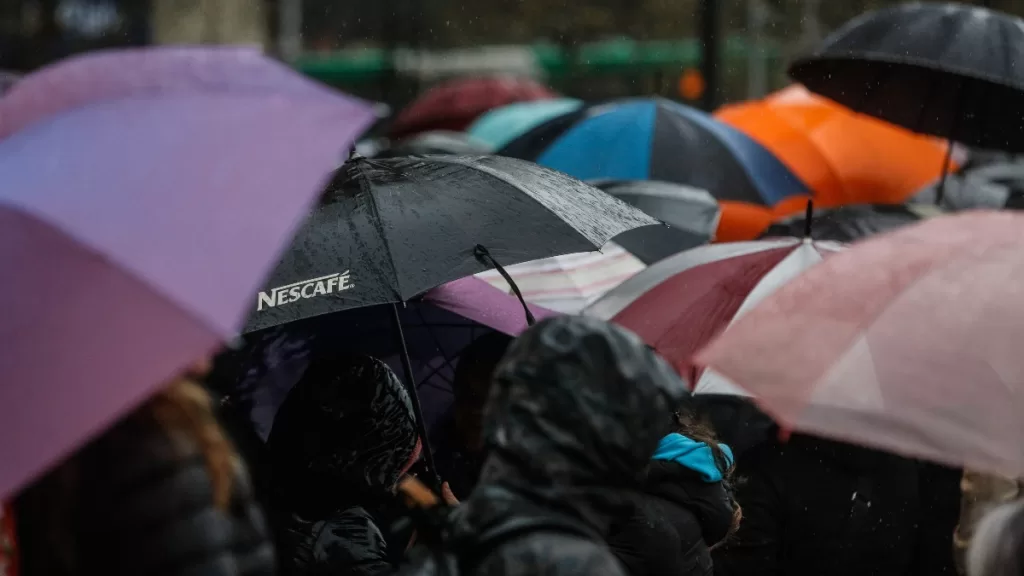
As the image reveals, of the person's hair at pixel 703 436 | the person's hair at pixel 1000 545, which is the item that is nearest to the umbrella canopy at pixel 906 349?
the person's hair at pixel 1000 545

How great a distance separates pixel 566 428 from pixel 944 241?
44.6 inches

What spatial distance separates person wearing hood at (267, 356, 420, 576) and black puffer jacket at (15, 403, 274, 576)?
1139 millimetres

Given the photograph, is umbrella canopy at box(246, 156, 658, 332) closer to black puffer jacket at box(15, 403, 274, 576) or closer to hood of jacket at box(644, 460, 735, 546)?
hood of jacket at box(644, 460, 735, 546)

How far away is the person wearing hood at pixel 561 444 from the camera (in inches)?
93.4

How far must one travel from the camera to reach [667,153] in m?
6.79

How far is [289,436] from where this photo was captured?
3.47 meters

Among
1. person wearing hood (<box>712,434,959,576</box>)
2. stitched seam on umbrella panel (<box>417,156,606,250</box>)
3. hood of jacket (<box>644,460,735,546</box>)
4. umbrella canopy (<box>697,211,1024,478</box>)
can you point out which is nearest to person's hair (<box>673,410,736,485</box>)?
hood of jacket (<box>644,460,735,546</box>)

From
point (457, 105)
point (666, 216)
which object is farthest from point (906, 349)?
point (457, 105)

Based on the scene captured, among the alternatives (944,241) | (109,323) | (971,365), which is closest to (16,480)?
(109,323)

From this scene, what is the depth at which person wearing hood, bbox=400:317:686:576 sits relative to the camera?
2371 mm

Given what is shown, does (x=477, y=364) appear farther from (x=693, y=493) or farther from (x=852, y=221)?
(x=852, y=221)

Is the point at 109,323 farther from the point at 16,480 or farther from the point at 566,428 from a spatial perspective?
the point at 566,428

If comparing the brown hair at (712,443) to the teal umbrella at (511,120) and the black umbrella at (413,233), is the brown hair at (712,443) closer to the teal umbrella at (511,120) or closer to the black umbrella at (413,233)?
the black umbrella at (413,233)

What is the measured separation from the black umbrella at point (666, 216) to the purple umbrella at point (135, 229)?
3.28 meters
